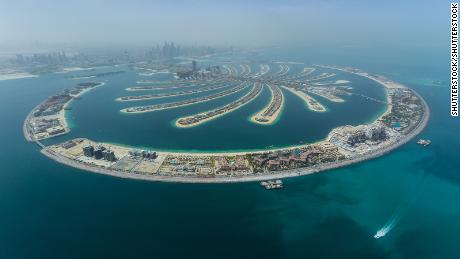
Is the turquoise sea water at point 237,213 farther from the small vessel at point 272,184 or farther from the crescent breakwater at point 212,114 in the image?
the crescent breakwater at point 212,114

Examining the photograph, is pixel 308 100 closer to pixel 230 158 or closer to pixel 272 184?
pixel 230 158

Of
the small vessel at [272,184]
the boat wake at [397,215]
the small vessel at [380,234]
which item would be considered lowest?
the small vessel at [380,234]

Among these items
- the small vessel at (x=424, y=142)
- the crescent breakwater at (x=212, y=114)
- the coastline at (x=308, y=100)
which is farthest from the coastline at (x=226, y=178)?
the coastline at (x=308, y=100)

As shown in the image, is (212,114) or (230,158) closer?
(230,158)

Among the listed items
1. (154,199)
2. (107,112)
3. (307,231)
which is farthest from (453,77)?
(107,112)

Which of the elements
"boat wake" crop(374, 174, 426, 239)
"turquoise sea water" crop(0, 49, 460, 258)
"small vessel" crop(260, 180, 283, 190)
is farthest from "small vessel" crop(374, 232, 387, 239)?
"small vessel" crop(260, 180, 283, 190)

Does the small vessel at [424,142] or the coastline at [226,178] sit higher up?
the small vessel at [424,142]

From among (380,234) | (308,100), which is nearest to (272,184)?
(380,234)
